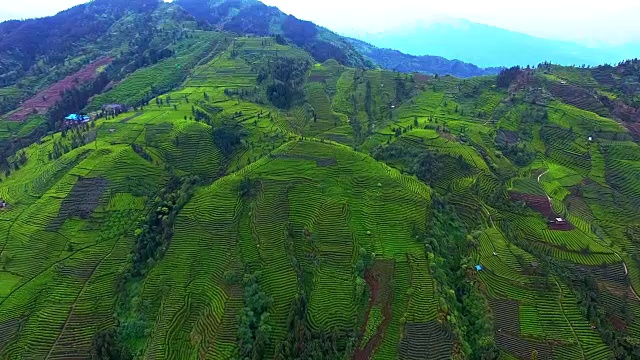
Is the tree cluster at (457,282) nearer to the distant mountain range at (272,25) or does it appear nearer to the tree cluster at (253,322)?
the tree cluster at (253,322)

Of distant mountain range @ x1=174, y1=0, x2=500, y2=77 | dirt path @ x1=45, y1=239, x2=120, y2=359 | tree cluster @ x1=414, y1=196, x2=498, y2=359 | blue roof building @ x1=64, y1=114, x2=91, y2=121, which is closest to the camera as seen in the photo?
tree cluster @ x1=414, y1=196, x2=498, y2=359

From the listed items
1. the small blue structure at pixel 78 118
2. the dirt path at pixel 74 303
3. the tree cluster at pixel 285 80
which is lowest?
the dirt path at pixel 74 303

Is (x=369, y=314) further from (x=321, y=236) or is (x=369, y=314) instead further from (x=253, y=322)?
(x=321, y=236)

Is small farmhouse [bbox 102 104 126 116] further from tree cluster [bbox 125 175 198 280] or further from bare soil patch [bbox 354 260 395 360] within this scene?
bare soil patch [bbox 354 260 395 360]

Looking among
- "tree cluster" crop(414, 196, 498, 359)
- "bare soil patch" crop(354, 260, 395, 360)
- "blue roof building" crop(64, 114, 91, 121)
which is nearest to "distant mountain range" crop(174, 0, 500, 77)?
"blue roof building" crop(64, 114, 91, 121)

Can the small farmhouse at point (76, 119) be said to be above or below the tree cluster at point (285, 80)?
below

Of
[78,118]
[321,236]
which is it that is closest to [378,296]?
[321,236]

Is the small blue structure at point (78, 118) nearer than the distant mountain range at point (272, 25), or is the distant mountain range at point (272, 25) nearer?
the small blue structure at point (78, 118)

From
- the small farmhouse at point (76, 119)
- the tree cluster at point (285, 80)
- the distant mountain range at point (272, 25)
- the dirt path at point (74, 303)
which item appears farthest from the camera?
the distant mountain range at point (272, 25)

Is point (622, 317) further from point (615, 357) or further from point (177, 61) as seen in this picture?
point (177, 61)

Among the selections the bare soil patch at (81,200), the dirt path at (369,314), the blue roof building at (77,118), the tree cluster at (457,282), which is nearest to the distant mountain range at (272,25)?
the blue roof building at (77,118)

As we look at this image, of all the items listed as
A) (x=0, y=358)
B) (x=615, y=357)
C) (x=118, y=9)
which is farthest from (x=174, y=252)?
(x=118, y=9)
